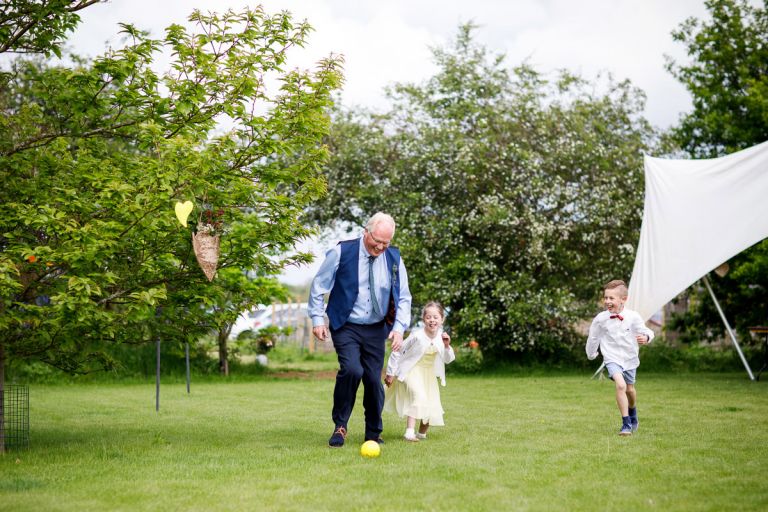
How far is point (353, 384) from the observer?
7133 mm

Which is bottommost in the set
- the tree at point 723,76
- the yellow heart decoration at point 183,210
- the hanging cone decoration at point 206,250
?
the hanging cone decoration at point 206,250

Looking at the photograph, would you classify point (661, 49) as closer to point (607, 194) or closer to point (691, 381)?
point (607, 194)

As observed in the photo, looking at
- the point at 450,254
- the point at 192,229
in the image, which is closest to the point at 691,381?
the point at 450,254

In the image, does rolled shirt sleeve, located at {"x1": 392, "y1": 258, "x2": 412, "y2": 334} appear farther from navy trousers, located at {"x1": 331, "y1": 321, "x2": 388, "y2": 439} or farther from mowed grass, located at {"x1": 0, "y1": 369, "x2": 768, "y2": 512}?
mowed grass, located at {"x1": 0, "y1": 369, "x2": 768, "y2": 512}

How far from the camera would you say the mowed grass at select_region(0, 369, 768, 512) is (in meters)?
4.99

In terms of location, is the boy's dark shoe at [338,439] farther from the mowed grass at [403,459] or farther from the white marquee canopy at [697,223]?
the white marquee canopy at [697,223]

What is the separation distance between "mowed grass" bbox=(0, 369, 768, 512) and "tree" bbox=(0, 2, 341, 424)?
3.76ft

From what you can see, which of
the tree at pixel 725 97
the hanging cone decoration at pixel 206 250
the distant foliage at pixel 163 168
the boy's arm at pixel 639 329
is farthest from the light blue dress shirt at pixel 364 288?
the tree at pixel 725 97

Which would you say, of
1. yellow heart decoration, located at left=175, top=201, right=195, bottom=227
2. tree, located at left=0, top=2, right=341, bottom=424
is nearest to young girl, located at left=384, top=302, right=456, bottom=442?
tree, located at left=0, top=2, right=341, bottom=424

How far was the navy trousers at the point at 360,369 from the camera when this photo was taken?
23.4ft

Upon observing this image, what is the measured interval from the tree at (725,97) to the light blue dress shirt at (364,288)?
37.2 ft

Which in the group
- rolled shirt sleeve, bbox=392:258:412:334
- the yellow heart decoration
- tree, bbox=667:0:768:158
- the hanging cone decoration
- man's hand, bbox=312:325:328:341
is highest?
tree, bbox=667:0:768:158

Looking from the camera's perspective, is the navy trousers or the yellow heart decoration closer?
the yellow heart decoration

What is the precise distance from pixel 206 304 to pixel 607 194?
10911 millimetres
